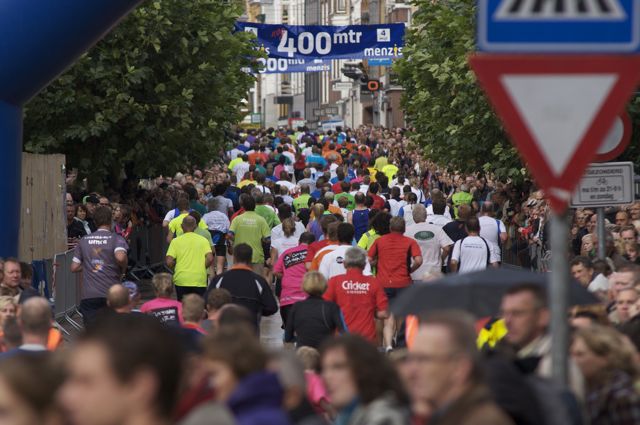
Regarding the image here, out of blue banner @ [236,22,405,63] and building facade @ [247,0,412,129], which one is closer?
blue banner @ [236,22,405,63]

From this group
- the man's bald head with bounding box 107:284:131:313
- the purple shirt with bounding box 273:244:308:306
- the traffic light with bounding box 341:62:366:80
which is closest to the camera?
the man's bald head with bounding box 107:284:131:313

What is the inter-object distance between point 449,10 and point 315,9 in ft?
312

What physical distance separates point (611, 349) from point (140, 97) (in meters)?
18.9

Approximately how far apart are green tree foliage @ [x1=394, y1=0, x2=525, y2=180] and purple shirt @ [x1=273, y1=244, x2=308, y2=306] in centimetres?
842

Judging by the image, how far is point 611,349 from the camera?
6.54 metres

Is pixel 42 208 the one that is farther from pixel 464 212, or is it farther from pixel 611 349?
pixel 611 349

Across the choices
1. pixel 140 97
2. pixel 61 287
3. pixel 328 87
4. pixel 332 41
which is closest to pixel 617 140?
pixel 61 287

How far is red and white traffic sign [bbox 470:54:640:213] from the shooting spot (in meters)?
5.12

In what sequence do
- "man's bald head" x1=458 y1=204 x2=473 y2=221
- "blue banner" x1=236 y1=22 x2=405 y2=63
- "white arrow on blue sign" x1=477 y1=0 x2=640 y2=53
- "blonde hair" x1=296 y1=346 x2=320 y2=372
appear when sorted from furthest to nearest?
"blue banner" x1=236 y1=22 x2=405 y2=63 < "man's bald head" x1=458 y1=204 x2=473 y2=221 < "blonde hair" x1=296 y1=346 x2=320 y2=372 < "white arrow on blue sign" x1=477 y1=0 x2=640 y2=53

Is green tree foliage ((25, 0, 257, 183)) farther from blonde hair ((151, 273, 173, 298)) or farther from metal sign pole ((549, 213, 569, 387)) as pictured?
metal sign pole ((549, 213, 569, 387))

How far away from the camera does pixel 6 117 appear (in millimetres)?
15359

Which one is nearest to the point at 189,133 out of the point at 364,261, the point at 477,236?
the point at 477,236

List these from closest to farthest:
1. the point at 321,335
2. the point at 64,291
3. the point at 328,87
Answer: the point at 321,335, the point at 64,291, the point at 328,87

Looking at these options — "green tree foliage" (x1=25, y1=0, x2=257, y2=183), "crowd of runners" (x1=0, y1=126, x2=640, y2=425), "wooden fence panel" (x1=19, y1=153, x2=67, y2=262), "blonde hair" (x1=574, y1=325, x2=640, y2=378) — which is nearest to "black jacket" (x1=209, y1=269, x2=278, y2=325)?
"crowd of runners" (x1=0, y1=126, x2=640, y2=425)
